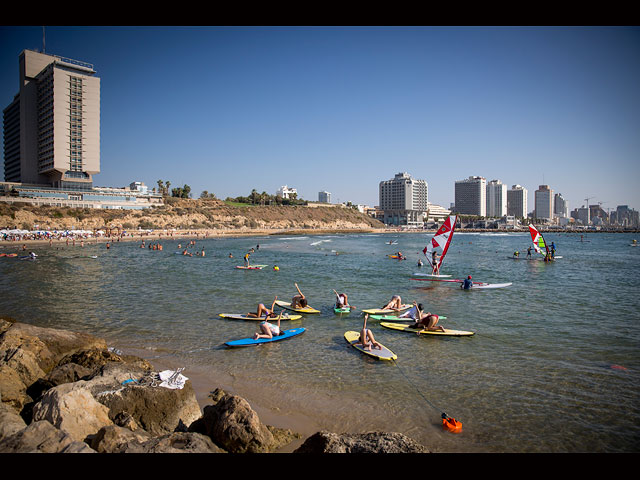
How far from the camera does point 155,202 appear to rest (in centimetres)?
9625

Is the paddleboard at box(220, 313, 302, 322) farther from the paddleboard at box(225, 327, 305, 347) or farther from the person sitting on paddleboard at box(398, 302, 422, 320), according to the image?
the person sitting on paddleboard at box(398, 302, 422, 320)

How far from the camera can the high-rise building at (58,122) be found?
249 feet

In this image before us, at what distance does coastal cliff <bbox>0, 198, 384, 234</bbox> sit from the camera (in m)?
66.5

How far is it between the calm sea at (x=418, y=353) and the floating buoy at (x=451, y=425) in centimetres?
12

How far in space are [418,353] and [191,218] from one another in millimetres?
94281

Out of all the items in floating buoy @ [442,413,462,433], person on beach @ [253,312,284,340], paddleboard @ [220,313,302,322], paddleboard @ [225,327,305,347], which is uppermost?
person on beach @ [253,312,284,340]

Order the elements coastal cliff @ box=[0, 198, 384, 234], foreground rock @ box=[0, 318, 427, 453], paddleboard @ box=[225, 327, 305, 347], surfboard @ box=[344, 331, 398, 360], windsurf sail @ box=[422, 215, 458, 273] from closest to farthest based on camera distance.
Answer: foreground rock @ box=[0, 318, 427, 453] < surfboard @ box=[344, 331, 398, 360] < paddleboard @ box=[225, 327, 305, 347] < windsurf sail @ box=[422, 215, 458, 273] < coastal cliff @ box=[0, 198, 384, 234]

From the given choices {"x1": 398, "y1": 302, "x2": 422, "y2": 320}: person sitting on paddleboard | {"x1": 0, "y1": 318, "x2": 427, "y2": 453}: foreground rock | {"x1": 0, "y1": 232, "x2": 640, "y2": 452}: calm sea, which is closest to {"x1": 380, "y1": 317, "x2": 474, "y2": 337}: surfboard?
{"x1": 0, "y1": 232, "x2": 640, "y2": 452}: calm sea

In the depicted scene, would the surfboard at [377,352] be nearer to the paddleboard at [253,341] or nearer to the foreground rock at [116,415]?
the paddleboard at [253,341]

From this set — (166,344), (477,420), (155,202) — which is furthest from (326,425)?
(155,202)

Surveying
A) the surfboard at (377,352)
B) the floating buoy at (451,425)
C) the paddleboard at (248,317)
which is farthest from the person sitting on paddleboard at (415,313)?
the floating buoy at (451,425)

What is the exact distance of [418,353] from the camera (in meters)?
11.4

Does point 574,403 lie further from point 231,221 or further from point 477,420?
point 231,221

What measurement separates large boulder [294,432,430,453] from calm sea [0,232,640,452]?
69.4 inches
